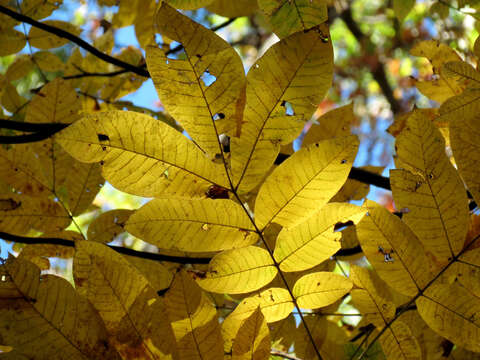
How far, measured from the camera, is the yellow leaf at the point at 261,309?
21.0 inches

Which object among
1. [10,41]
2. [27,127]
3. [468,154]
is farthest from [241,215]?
[10,41]

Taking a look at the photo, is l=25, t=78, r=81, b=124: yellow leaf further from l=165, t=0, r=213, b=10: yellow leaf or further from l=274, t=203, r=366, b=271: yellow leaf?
l=274, t=203, r=366, b=271: yellow leaf

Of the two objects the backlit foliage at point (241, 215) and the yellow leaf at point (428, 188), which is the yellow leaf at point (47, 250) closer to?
the backlit foliage at point (241, 215)

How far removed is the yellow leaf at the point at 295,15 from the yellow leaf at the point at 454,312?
0.37m

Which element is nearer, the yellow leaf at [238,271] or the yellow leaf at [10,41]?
the yellow leaf at [238,271]

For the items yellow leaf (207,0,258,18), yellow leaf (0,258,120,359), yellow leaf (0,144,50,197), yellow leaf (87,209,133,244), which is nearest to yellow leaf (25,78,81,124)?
yellow leaf (0,144,50,197)

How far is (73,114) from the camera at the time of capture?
0.86 metres

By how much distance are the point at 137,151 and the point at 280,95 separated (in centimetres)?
17

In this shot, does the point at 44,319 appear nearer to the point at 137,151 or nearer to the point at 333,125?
the point at 137,151

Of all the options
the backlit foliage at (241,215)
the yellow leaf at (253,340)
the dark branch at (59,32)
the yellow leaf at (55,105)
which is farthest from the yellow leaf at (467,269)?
the yellow leaf at (55,105)

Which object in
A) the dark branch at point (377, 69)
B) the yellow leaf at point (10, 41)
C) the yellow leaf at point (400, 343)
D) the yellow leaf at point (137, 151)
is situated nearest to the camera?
the yellow leaf at point (137, 151)

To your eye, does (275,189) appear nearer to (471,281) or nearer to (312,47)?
(312,47)

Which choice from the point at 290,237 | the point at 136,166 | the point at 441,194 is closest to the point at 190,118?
the point at 136,166

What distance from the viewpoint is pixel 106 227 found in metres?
0.84
